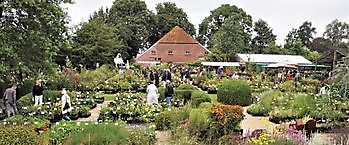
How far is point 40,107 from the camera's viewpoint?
58.3 ft

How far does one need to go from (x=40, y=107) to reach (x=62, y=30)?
5.87m

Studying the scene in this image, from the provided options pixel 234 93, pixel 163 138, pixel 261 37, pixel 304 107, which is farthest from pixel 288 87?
pixel 261 37

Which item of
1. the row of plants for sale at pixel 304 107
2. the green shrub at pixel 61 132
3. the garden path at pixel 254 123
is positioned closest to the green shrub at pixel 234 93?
Answer: the row of plants for sale at pixel 304 107

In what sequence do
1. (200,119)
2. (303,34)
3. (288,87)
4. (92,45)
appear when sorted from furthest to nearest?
(303,34) < (92,45) < (288,87) < (200,119)

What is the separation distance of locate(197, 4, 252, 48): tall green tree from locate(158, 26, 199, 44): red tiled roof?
6.48 meters

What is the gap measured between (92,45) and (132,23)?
21321 millimetres

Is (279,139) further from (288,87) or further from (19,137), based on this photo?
(288,87)

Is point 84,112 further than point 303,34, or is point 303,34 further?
point 303,34

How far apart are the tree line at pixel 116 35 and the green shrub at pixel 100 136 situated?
34.5 ft

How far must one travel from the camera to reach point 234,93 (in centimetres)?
2283

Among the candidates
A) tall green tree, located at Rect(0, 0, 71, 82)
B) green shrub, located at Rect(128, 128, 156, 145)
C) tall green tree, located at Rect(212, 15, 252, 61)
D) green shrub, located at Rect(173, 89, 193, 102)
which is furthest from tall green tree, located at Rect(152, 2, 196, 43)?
green shrub, located at Rect(128, 128, 156, 145)

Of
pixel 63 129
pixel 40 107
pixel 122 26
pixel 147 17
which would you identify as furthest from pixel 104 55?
pixel 63 129

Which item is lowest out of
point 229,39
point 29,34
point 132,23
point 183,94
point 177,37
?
point 183,94

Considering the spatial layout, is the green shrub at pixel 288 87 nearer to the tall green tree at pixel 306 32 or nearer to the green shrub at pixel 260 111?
the green shrub at pixel 260 111
